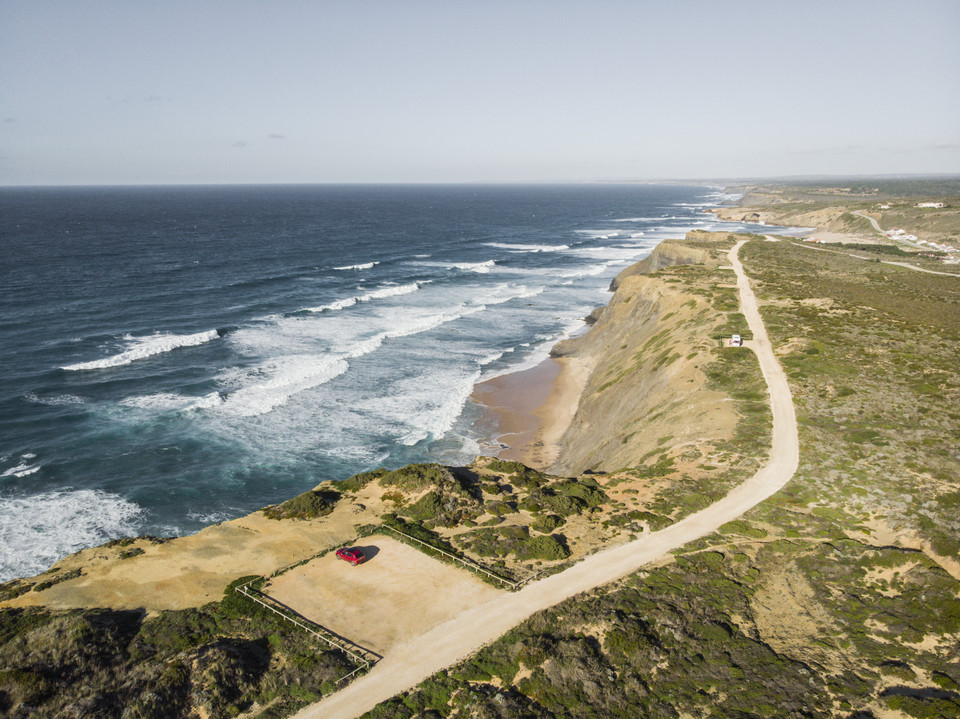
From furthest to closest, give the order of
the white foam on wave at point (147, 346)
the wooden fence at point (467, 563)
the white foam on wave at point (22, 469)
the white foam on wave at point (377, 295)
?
the white foam on wave at point (377, 295) < the white foam on wave at point (147, 346) < the white foam on wave at point (22, 469) < the wooden fence at point (467, 563)

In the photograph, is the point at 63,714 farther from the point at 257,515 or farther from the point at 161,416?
the point at 161,416

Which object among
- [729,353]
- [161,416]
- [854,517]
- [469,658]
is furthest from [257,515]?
[729,353]

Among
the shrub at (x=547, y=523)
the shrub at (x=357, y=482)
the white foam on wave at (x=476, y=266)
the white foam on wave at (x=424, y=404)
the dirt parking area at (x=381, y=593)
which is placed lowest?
the white foam on wave at (x=424, y=404)

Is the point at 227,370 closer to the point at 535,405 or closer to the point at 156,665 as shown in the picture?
the point at 535,405

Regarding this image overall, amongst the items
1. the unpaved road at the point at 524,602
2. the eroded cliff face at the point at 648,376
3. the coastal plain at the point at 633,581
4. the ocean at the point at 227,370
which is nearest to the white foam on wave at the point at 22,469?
the ocean at the point at 227,370

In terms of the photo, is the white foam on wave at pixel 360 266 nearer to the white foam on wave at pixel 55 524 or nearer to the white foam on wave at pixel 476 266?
the white foam on wave at pixel 476 266

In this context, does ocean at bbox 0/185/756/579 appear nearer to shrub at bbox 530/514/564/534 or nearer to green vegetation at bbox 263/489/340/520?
green vegetation at bbox 263/489/340/520
